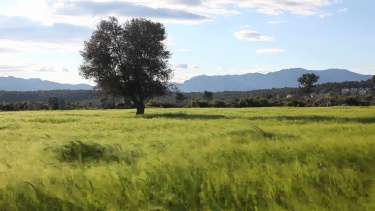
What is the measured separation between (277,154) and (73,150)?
527 centimetres

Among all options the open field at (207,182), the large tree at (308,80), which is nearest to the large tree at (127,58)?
the open field at (207,182)

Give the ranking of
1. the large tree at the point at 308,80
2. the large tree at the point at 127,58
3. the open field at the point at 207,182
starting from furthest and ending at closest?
the large tree at the point at 308,80
the large tree at the point at 127,58
the open field at the point at 207,182

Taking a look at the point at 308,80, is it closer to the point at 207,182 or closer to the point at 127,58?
the point at 127,58

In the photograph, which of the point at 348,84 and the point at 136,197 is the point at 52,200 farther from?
the point at 348,84

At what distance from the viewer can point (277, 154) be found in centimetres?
908

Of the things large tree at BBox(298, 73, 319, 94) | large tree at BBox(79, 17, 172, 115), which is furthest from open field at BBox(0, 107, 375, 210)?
large tree at BBox(298, 73, 319, 94)

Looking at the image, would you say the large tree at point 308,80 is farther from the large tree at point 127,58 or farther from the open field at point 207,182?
the open field at point 207,182

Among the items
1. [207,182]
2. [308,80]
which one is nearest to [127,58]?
[207,182]

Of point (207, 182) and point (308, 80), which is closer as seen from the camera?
point (207, 182)

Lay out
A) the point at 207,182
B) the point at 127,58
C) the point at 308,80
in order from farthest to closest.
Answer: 1. the point at 308,80
2. the point at 127,58
3. the point at 207,182

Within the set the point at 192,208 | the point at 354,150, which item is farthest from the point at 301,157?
the point at 192,208

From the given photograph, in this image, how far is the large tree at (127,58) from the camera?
1823 inches

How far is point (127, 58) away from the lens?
46344 mm

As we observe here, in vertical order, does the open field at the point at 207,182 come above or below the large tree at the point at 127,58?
below
